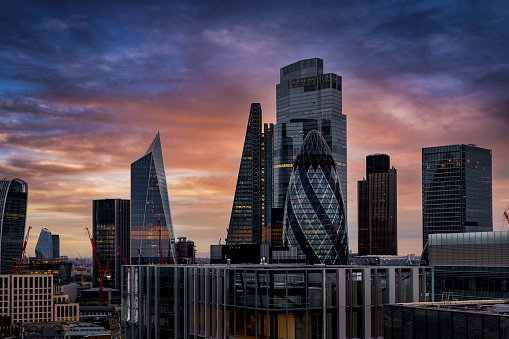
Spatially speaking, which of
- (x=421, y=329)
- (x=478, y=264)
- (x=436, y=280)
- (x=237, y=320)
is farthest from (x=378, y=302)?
(x=478, y=264)

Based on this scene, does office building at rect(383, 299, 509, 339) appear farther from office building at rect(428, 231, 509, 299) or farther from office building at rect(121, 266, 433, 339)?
office building at rect(428, 231, 509, 299)

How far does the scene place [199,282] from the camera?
65.5 metres

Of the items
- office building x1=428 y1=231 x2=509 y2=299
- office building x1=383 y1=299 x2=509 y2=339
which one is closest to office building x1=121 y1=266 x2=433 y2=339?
office building x1=383 y1=299 x2=509 y2=339

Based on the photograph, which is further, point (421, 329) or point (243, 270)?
point (243, 270)

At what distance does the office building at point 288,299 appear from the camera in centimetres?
5547

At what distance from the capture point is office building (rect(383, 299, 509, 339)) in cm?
3916

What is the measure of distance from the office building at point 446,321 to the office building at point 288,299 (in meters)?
10.5

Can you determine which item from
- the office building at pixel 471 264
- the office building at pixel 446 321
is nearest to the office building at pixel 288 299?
the office building at pixel 446 321

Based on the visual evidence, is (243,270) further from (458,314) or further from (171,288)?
(458,314)

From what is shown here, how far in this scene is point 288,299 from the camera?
55.4 meters

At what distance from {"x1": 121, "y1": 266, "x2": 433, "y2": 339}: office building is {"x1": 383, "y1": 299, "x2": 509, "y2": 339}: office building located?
34.6 feet

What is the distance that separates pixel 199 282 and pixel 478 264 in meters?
62.3

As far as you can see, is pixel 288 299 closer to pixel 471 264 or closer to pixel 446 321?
pixel 446 321

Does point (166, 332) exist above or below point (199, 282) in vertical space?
below
